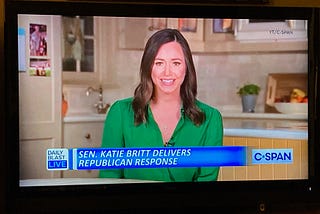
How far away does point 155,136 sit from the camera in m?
1.81

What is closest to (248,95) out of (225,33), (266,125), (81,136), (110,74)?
(266,125)

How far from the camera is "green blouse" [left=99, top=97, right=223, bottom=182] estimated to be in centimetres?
179

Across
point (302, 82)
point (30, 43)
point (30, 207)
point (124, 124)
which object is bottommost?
point (30, 207)

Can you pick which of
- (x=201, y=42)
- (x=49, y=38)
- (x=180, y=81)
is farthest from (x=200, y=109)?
(x=49, y=38)

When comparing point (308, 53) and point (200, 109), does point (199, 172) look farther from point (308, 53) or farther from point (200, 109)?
point (308, 53)

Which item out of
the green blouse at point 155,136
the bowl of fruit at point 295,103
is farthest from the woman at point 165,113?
the bowl of fruit at point 295,103

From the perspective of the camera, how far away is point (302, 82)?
1.91 metres

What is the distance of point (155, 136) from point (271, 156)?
426 millimetres

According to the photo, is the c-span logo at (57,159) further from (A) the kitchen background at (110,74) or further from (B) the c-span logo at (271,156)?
(B) the c-span logo at (271,156)

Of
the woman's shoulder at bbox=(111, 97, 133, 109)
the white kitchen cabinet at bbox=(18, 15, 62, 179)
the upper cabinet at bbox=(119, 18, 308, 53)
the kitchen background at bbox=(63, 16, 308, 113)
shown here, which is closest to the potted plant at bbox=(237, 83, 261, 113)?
the kitchen background at bbox=(63, 16, 308, 113)

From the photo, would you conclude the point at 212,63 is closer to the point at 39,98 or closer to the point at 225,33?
the point at 225,33

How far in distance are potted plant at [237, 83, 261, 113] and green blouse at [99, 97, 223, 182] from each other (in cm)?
10

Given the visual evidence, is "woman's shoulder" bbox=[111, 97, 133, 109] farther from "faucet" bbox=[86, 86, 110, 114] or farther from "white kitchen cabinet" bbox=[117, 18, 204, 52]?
"white kitchen cabinet" bbox=[117, 18, 204, 52]

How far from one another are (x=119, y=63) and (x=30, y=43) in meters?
0.30
